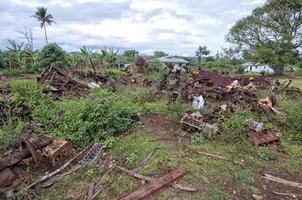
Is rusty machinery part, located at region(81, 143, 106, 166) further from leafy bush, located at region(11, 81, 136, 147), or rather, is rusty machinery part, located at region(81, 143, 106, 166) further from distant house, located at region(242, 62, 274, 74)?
distant house, located at region(242, 62, 274, 74)

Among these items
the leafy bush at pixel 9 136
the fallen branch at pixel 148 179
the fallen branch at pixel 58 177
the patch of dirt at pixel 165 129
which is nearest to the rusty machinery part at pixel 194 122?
the patch of dirt at pixel 165 129

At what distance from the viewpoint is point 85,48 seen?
21.0 meters

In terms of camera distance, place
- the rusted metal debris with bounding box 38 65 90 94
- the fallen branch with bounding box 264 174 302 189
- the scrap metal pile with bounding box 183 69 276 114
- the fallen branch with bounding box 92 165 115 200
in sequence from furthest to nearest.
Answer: the rusted metal debris with bounding box 38 65 90 94 → the scrap metal pile with bounding box 183 69 276 114 → the fallen branch with bounding box 264 174 302 189 → the fallen branch with bounding box 92 165 115 200

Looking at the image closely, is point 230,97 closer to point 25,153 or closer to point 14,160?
point 25,153

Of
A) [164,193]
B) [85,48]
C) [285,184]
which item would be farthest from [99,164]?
[85,48]

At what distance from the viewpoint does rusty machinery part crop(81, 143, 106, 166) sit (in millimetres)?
3686

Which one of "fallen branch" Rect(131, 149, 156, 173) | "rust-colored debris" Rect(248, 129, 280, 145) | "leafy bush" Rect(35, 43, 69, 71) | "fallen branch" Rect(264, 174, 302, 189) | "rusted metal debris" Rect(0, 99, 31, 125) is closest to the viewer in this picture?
"fallen branch" Rect(264, 174, 302, 189)

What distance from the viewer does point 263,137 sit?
456 centimetres

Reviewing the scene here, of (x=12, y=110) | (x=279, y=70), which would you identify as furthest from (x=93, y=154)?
(x=279, y=70)

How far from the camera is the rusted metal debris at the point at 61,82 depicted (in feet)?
27.3

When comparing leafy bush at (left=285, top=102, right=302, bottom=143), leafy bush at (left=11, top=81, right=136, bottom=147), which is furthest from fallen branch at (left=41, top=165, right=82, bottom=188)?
leafy bush at (left=285, top=102, right=302, bottom=143)

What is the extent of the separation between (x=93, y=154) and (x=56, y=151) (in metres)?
0.58

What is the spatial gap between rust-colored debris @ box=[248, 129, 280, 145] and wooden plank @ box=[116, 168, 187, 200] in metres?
1.84

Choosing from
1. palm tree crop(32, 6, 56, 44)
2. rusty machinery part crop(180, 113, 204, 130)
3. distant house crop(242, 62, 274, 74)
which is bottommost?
distant house crop(242, 62, 274, 74)
